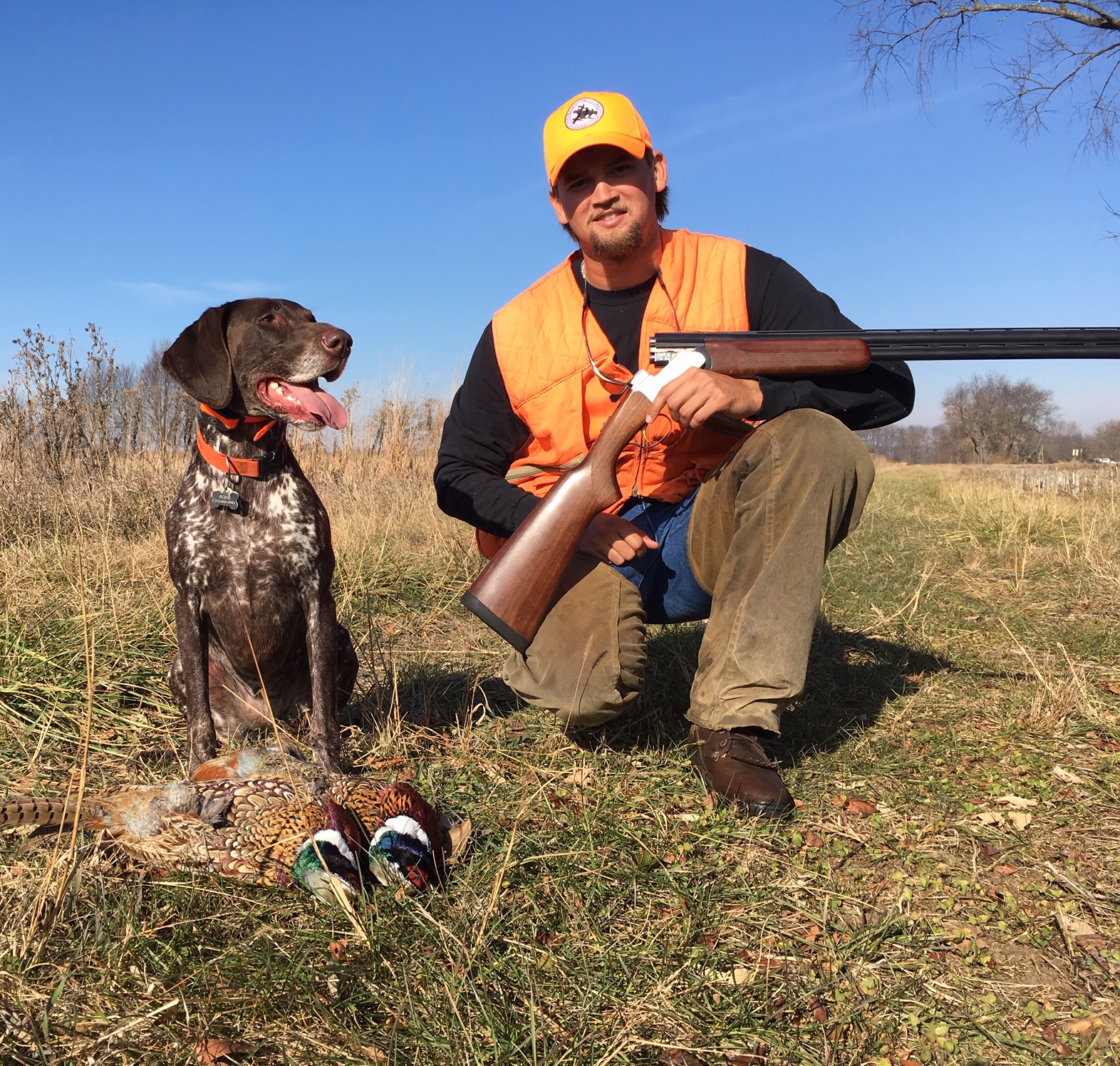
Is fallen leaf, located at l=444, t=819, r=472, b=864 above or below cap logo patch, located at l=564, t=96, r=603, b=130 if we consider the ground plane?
below

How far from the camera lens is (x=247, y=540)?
11.1ft

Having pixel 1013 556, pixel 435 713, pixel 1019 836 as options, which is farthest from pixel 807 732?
pixel 1013 556

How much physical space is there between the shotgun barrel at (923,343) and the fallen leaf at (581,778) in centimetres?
151

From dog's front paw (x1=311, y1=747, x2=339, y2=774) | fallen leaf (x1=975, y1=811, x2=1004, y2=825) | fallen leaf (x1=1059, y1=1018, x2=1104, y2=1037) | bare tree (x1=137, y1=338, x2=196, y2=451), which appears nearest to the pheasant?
dog's front paw (x1=311, y1=747, x2=339, y2=774)

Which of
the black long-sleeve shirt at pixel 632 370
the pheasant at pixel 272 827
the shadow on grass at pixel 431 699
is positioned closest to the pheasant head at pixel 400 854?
the pheasant at pixel 272 827

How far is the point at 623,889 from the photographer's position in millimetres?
2488

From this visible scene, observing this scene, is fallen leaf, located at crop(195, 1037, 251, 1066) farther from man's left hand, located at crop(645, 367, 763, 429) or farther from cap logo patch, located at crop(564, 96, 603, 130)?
cap logo patch, located at crop(564, 96, 603, 130)

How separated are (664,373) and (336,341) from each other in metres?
1.28

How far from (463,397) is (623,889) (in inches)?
86.0

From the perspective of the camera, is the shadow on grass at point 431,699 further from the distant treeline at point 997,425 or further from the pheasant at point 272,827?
the distant treeline at point 997,425

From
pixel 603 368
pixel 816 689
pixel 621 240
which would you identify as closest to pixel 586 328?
pixel 603 368

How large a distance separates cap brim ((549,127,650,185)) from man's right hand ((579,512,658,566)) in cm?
146

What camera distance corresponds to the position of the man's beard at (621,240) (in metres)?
3.67

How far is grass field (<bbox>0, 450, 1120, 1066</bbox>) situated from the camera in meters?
1.90
